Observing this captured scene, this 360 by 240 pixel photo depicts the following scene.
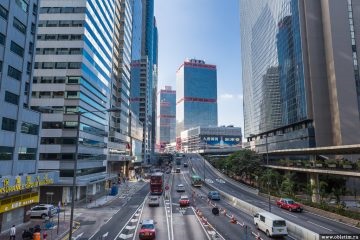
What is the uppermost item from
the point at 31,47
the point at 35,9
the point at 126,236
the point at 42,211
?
the point at 35,9

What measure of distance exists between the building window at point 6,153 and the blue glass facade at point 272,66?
81472mm

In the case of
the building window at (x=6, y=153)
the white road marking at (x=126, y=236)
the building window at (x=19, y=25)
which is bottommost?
the white road marking at (x=126, y=236)

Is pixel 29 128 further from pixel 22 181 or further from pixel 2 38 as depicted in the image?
pixel 2 38

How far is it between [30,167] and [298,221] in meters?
36.1

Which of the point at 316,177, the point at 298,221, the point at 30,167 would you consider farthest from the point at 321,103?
the point at 30,167

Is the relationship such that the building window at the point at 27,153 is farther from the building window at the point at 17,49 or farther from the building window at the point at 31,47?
the building window at the point at 31,47

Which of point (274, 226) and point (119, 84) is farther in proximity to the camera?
point (119, 84)

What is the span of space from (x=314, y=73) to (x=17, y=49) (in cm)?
8219

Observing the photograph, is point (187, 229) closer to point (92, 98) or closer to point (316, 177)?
point (316, 177)

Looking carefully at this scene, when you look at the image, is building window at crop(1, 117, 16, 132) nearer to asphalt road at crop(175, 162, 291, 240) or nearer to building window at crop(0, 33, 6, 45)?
building window at crop(0, 33, 6, 45)

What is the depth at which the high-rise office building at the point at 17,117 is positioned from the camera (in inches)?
1344

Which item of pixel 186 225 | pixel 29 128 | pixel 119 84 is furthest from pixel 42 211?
pixel 119 84

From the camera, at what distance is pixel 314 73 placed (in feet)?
304

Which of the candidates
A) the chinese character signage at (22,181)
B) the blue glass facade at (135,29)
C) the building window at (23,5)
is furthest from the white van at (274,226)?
the blue glass facade at (135,29)
